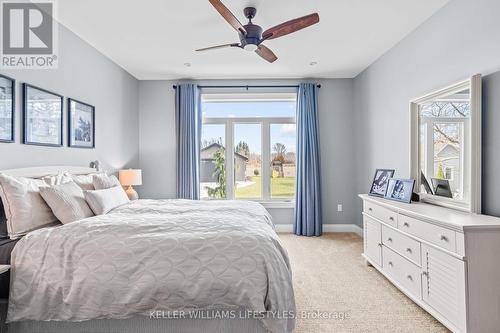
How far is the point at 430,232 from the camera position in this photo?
7.10 feet

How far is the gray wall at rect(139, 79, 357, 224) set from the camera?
4.83 meters

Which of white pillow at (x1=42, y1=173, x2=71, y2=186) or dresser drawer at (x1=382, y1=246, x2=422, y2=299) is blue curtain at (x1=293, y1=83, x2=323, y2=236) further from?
white pillow at (x1=42, y1=173, x2=71, y2=186)

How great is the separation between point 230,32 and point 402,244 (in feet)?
9.09

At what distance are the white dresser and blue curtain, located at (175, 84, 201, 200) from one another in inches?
119

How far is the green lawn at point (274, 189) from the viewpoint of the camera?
4969 millimetres

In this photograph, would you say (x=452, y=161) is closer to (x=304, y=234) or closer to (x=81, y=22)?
(x=304, y=234)

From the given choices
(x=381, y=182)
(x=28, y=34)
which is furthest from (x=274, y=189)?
(x=28, y=34)

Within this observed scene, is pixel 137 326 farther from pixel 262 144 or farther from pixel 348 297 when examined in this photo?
pixel 262 144

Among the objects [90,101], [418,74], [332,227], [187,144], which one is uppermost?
[418,74]

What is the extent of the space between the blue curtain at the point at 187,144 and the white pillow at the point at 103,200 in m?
1.80

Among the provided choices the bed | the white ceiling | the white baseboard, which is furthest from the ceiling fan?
the white baseboard

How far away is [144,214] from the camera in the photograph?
2.44 m

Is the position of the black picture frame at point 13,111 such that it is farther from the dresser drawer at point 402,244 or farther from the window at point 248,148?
the dresser drawer at point 402,244

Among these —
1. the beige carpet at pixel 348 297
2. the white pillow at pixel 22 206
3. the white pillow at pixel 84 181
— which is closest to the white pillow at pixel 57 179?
the white pillow at pixel 84 181
